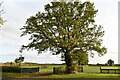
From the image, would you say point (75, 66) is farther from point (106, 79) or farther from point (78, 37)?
point (106, 79)

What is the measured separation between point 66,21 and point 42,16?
5.28 m

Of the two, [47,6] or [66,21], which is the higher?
[47,6]

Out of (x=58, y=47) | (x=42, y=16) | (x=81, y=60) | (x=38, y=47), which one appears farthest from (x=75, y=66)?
(x=42, y=16)

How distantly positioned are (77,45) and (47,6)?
931 cm

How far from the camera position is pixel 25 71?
48625 millimetres

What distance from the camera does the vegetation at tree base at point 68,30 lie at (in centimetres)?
4075

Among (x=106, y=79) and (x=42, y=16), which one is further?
(x=42, y=16)

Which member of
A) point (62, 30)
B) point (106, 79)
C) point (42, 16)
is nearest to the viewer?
A: point (106, 79)

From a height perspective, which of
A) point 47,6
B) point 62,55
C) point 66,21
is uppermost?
point 47,6

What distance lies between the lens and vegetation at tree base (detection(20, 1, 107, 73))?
40.8 m

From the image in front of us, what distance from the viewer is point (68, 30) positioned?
41.5 meters

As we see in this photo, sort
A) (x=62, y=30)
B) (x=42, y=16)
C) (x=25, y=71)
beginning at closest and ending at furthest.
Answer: (x=62, y=30)
(x=42, y=16)
(x=25, y=71)

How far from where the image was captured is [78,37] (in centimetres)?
4116

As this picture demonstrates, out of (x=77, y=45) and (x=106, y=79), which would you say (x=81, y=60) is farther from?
(x=106, y=79)
